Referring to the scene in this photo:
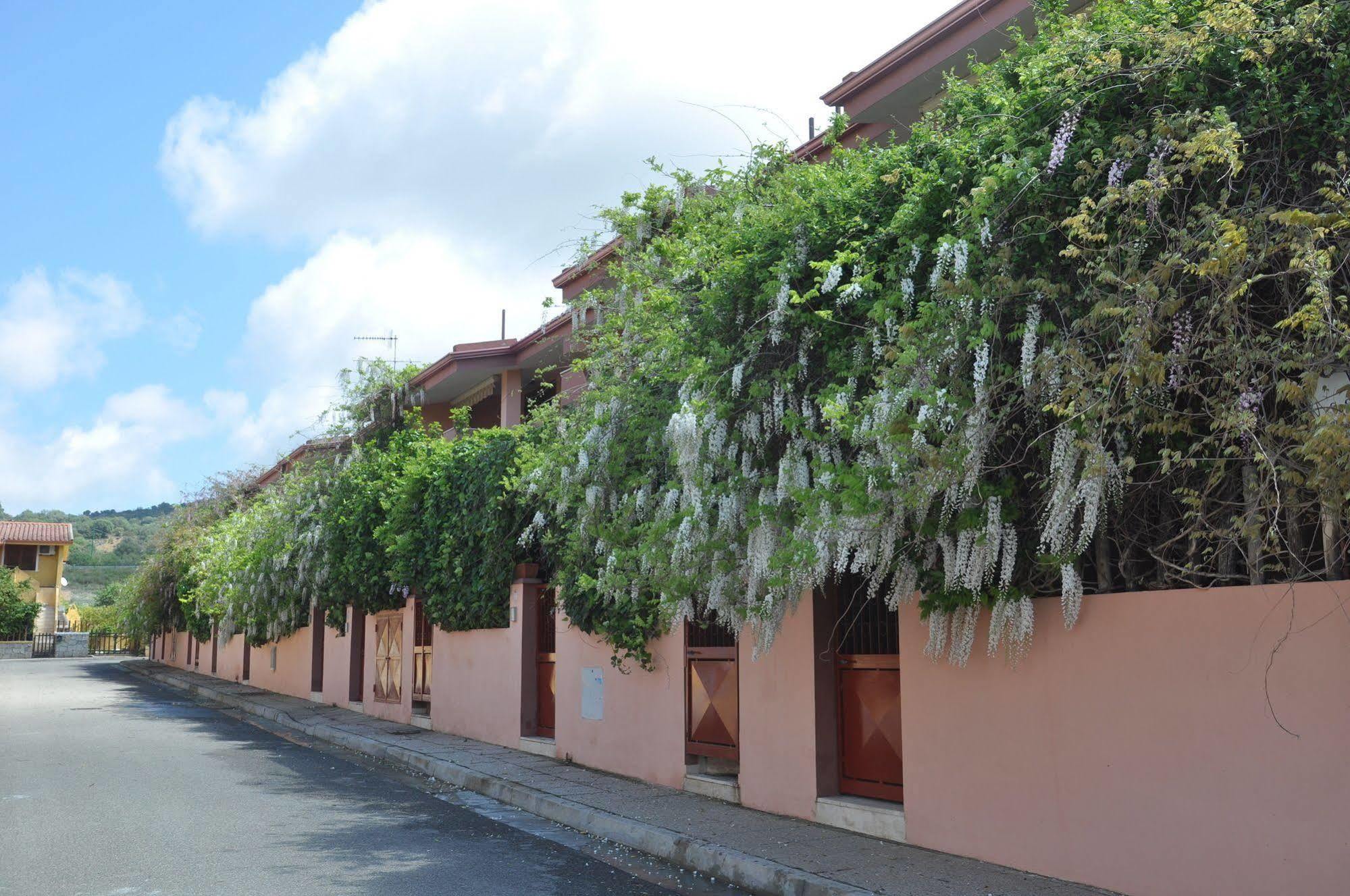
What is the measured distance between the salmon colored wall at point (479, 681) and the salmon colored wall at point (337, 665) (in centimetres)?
515

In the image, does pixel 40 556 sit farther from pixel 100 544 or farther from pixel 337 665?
pixel 100 544

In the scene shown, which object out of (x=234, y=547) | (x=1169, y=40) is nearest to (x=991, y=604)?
(x=1169, y=40)

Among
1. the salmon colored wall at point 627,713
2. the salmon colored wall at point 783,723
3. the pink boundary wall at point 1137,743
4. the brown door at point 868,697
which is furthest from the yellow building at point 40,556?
the pink boundary wall at point 1137,743

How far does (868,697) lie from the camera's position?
381 inches

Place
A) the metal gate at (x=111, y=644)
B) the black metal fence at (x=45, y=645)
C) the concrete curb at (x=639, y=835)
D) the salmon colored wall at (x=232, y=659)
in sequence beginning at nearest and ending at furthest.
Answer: the concrete curb at (x=639, y=835), the salmon colored wall at (x=232, y=659), the black metal fence at (x=45, y=645), the metal gate at (x=111, y=644)

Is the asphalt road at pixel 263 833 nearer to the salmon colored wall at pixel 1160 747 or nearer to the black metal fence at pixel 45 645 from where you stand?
the salmon colored wall at pixel 1160 747

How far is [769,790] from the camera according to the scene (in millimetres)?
10258

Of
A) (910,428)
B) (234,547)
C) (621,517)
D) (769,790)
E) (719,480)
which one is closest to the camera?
(910,428)

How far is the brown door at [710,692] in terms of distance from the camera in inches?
448

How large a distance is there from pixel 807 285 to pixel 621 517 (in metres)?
3.55

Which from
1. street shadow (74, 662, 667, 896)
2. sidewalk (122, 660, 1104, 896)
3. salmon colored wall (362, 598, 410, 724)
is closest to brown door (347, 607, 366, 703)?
salmon colored wall (362, 598, 410, 724)

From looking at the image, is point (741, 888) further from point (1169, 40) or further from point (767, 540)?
point (1169, 40)

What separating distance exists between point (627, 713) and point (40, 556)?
66.1 m

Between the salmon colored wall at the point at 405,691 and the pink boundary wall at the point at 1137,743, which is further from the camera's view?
the salmon colored wall at the point at 405,691
